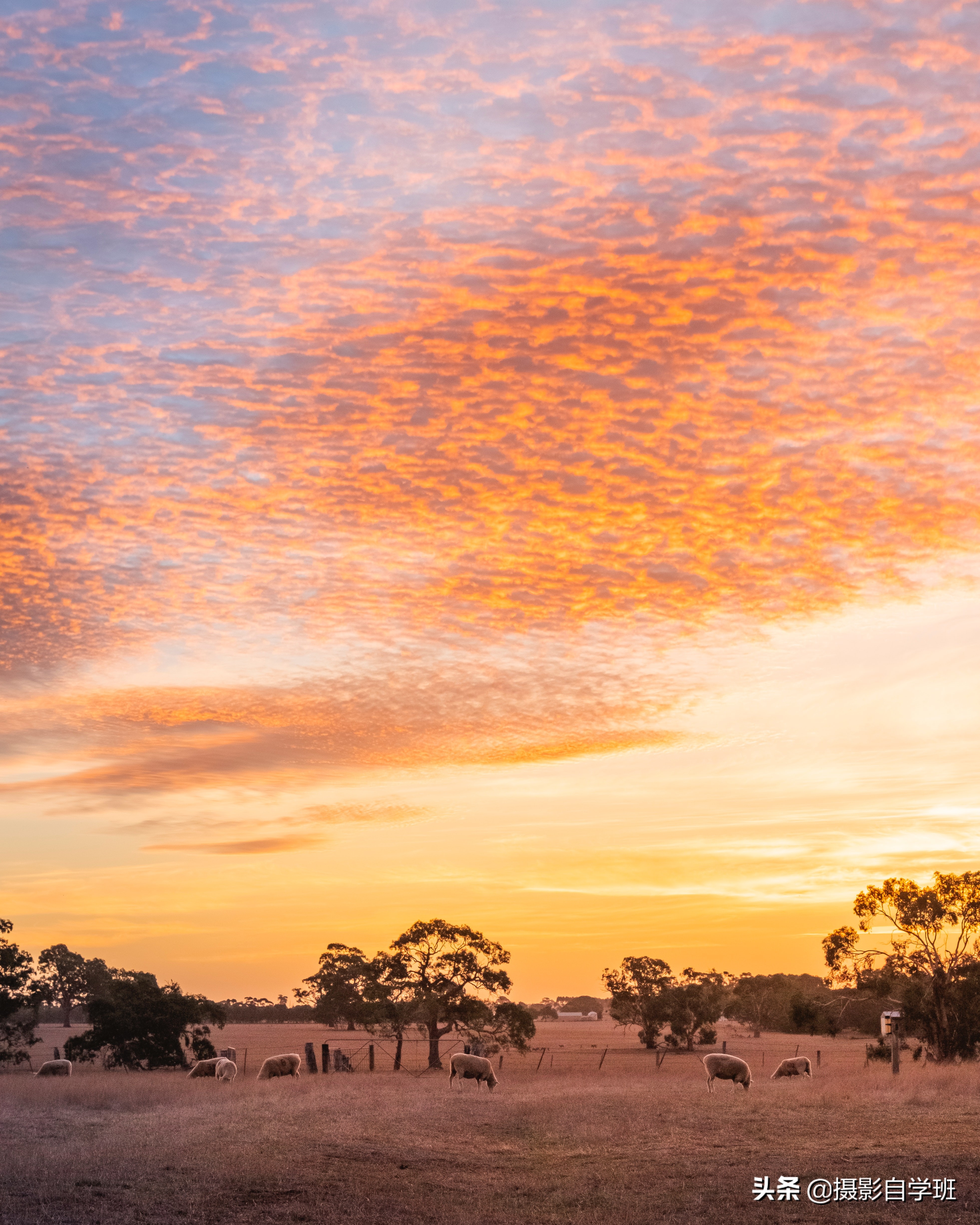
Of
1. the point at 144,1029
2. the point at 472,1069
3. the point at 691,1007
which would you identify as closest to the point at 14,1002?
the point at 144,1029

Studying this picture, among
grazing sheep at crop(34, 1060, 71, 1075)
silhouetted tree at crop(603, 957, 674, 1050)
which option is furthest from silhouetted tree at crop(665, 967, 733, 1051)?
grazing sheep at crop(34, 1060, 71, 1075)

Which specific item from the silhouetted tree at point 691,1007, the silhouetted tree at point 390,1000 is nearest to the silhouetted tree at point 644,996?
the silhouetted tree at point 691,1007

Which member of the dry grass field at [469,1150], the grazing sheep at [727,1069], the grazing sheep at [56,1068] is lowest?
the grazing sheep at [56,1068]

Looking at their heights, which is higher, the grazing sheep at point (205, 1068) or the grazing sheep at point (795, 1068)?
the grazing sheep at point (205, 1068)

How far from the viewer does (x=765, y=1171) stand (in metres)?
19.4

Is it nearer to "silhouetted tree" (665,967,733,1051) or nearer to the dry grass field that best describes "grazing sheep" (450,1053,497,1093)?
the dry grass field

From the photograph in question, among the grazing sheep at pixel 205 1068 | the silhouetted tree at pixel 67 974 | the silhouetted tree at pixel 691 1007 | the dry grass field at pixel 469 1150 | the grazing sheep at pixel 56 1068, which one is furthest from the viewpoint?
the silhouetted tree at pixel 67 974

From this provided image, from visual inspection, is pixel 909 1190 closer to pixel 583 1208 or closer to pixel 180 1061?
pixel 583 1208

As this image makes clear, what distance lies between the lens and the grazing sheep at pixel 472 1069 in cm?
3769

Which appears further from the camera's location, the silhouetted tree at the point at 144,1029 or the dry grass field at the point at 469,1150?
the silhouetted tree at the point at 144,1029

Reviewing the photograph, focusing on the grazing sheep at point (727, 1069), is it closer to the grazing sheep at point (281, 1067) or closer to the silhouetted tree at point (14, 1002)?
the grazing sheep at point (281, 1067)

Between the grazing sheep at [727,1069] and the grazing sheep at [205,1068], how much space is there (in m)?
16.8

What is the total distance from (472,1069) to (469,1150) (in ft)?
52.4

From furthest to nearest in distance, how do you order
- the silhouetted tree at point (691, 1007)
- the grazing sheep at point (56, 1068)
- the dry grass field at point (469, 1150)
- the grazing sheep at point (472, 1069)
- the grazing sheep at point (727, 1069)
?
the silhouetted tree at point (691, 1007), the grazing sheep at point (56, 1068), the grazing sheep at point (472, 1069), the grazing sheep at point (727, 1069), the dry grass field at point (469, 1150)
